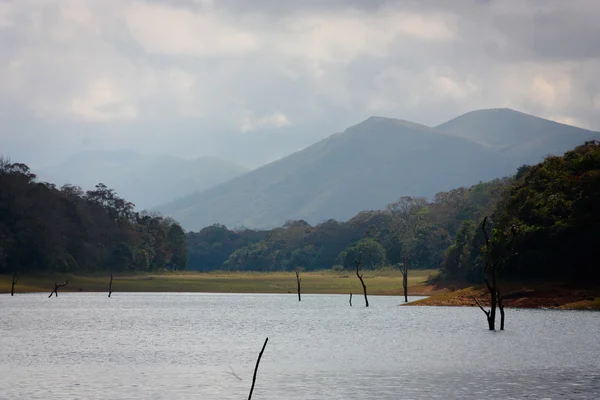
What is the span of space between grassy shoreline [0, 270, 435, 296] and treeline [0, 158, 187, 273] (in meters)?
3.16

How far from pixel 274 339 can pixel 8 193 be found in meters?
103

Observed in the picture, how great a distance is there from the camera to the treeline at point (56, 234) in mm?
147375

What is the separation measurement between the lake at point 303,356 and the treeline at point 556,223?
930 cm

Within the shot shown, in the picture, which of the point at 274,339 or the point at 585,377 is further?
the point at 274,339

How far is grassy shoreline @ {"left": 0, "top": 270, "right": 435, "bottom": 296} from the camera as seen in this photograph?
143 metres

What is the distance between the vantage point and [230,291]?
15338cm

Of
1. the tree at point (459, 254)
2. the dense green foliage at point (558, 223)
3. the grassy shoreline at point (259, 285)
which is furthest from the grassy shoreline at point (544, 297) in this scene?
the tree at point (459, 254)

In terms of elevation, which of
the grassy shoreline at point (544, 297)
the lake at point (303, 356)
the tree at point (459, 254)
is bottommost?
the lake at point (303, 356)

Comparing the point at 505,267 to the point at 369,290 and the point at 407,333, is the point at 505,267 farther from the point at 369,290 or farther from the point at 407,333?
the point at 369,290

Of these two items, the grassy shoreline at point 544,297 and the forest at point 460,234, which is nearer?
the grassy shoreline at point 544,297

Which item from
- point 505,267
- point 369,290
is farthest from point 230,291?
point 505,267

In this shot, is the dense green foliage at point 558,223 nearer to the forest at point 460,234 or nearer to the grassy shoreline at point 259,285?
the forest at point 460,234

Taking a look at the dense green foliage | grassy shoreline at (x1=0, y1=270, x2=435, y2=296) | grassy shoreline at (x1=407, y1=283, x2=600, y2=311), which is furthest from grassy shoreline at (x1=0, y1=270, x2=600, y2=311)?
the dense green foliage

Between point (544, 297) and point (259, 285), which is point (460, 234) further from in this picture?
point (544, 297)
